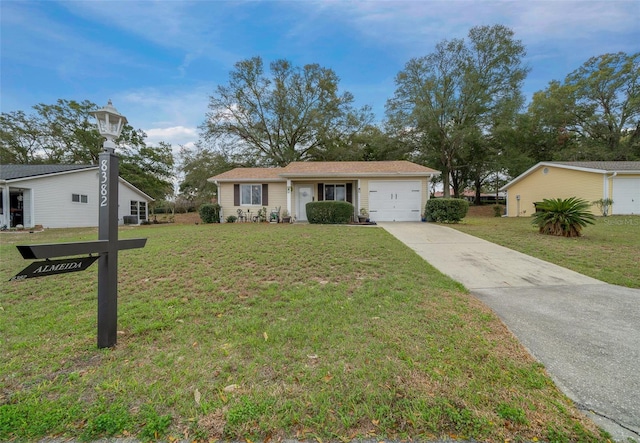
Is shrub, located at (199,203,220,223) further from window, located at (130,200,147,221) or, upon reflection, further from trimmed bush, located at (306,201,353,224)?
window, located at (130,200,147,221)

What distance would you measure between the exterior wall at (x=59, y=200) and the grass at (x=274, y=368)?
1475cm

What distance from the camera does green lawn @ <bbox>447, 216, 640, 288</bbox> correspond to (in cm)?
527

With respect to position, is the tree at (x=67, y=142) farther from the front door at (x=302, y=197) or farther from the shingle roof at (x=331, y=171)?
the front door at (x=302, y=197)

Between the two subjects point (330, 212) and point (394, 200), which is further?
point (394, 200)

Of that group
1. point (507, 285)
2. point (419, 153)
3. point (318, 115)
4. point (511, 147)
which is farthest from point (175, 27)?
point (511, 147)

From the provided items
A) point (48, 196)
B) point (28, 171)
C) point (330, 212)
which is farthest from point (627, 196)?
point (28, 171)

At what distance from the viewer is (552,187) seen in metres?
17.8

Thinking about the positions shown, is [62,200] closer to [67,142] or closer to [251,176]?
[251,176]

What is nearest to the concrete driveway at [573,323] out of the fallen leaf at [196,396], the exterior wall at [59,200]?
the fallen leaf at [196,396]

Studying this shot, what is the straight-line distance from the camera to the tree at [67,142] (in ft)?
77.0

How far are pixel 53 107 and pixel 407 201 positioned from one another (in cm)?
3087

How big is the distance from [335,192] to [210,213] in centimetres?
743

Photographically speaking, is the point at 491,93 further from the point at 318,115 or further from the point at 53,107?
the point at 53,107

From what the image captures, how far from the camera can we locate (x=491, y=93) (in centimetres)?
2312
